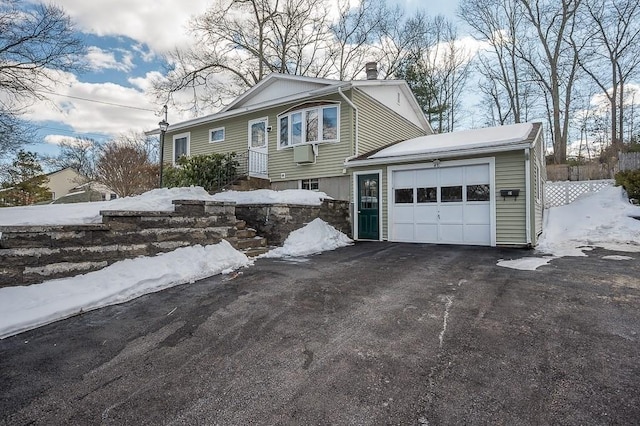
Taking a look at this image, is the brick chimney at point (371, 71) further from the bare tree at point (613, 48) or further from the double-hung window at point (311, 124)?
the bare tree at point (613, 48)

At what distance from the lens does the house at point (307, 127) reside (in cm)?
1059

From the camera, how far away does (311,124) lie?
11.1 m

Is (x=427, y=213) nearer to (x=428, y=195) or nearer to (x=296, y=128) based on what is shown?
(x=428, y=195)

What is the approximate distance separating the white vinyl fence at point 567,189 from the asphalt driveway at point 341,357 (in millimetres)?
8451

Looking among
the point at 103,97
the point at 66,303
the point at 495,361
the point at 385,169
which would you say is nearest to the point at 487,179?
the point at 385,169

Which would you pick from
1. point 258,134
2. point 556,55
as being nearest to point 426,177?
point 258,134

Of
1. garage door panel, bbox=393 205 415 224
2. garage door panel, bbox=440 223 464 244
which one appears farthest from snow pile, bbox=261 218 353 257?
garage door panel, bbox=440 223 464 244

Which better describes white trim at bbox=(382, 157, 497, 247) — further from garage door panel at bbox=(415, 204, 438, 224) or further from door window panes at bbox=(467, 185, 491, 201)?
garage door panel at bbox=(415, 204, 438, 224)

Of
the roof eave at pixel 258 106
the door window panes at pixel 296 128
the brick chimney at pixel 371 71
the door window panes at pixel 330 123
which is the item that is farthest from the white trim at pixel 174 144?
the brick chimney at pixel 371 71

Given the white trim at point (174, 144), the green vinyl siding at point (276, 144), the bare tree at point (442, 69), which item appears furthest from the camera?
the bare tree at point (442, 69)

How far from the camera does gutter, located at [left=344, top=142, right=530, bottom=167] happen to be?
7762 millimetres

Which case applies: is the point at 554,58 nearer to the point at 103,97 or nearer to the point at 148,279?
the point at 148,279

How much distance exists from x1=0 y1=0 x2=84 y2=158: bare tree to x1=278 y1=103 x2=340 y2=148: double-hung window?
7.42m

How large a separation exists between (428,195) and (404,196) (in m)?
0.69
